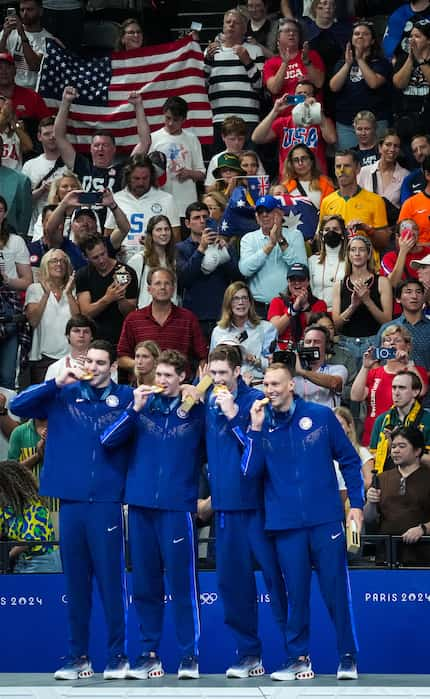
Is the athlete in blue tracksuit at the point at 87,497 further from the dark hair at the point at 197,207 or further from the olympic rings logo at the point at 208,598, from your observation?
the dark hair at the point at 197,207

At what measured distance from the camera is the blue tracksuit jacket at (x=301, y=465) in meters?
10.1

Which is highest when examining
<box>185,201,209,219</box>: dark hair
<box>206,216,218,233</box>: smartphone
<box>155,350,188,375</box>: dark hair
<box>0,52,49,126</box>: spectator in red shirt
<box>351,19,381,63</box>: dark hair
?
<box>351,19,381,63</box>: dark hair

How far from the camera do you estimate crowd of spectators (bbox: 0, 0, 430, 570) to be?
13.0m

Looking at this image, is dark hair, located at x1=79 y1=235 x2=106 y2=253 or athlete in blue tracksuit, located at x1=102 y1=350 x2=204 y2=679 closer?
athlete in blue tracksuit, located at x1=102 y1=350 x2=204 y2=679

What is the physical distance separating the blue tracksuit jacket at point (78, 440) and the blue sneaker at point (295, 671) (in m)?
1.52

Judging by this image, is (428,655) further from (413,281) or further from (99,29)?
(99,29)

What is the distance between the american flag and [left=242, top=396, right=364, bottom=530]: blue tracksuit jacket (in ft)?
22.8

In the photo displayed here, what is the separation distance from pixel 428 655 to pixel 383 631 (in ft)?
1.15

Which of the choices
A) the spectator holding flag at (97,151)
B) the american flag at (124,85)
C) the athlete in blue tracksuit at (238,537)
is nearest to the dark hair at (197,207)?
the spectator holding flag at (97,151)

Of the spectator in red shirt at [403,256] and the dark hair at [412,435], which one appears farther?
the spectator in red shirt at [403,256]

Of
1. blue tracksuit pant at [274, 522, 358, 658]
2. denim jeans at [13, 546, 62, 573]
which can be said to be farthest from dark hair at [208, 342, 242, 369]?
denim jeans at [13, 546, 62, 573]

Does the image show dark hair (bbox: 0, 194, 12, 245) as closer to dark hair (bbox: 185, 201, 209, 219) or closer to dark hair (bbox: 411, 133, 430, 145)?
dark hair (bbox: 185, 201, 209, 219)

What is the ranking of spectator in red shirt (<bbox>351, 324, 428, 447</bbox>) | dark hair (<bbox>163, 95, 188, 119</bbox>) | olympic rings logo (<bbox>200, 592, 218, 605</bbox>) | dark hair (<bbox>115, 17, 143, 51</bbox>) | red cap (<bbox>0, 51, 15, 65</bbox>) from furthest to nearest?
dark hair (<bbox>115, 17, 143, 51</bbox>), red cap (<bbox>0, 51, 15, 65</bbox>), dark hair (<bbox>163, 95, 188, 119</bbox>), spectator in red shirt (<bbox>351, 324, 428, 447</bbox>), olympic rings logo (<bbox>200, 592, 218, 605</bbox>)

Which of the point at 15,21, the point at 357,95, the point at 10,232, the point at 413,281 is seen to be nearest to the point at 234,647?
the point at 413,281
